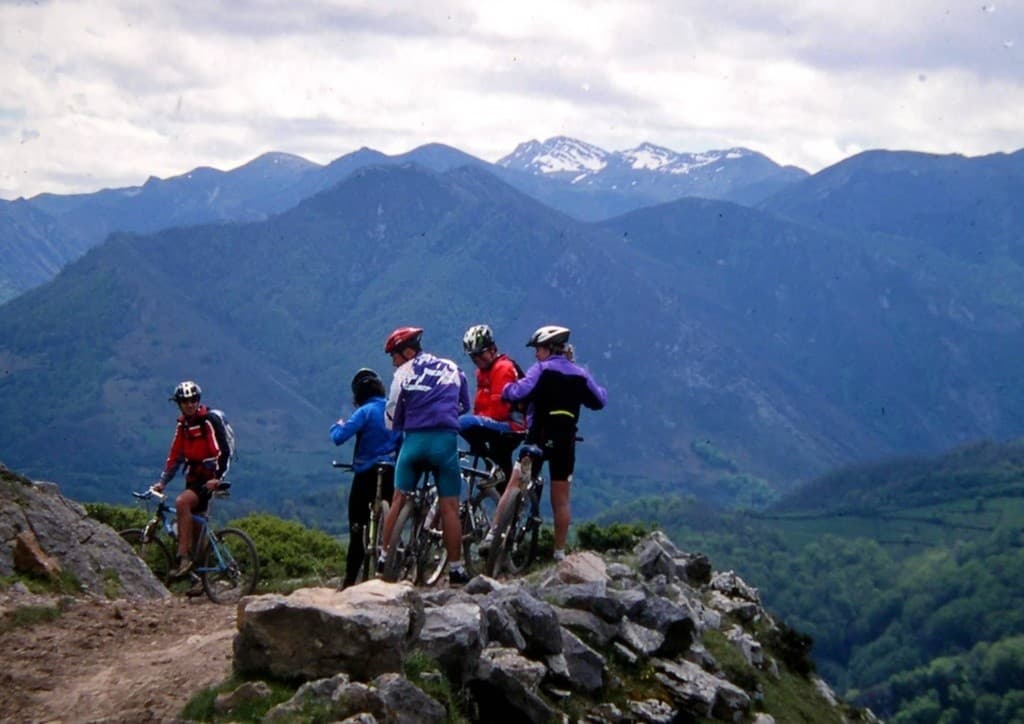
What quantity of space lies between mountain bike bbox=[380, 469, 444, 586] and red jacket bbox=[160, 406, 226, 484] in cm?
269

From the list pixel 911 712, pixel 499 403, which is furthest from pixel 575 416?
pixel 911 712

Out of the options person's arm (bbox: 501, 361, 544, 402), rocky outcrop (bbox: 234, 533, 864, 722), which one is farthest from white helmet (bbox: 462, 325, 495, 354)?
rocky outcrop (bbox: 234, 533, 864, 722)

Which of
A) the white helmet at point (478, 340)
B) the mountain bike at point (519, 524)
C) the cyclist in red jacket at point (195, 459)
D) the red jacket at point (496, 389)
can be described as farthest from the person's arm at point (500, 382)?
the cyclist in red jacket at point (195, 459)

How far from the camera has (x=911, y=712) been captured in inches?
4459

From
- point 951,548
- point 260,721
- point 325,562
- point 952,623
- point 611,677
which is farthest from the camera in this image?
point 951,548

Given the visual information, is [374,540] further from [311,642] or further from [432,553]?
[311,642]

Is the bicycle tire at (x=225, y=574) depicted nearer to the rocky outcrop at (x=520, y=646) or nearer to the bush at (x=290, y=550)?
the bush at (x=290, y=550)

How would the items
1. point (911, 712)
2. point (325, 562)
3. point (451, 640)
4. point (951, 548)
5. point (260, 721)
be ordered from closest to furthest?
point (260, 721) < point (451, 640) < point (325, 562) < point (911, 712) < point (951, 548)

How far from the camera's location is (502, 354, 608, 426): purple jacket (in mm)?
14184

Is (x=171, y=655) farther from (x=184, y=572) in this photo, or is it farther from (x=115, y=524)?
(x=115, y=524)

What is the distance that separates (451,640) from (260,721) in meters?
1.79

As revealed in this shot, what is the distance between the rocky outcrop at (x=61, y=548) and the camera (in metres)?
15.0

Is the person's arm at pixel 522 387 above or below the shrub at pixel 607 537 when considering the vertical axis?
above

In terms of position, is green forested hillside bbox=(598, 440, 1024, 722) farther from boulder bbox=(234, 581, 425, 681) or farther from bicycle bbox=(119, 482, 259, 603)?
boulder bbox=(234, 581, 425, 681)
